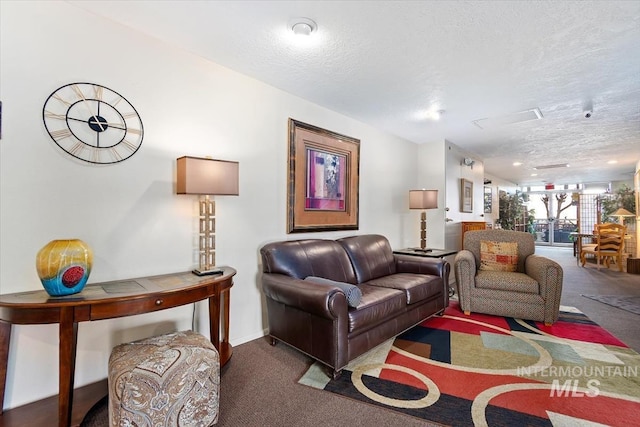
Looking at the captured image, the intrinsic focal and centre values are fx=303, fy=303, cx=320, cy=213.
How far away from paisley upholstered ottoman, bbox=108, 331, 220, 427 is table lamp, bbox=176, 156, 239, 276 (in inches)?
26.1

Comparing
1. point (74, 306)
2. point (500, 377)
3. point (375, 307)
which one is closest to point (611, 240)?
point (500, 377)

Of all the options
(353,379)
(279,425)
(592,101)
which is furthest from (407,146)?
(279,425)

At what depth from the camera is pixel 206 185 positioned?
7.07 feet

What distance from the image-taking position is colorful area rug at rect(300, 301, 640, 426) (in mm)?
1775

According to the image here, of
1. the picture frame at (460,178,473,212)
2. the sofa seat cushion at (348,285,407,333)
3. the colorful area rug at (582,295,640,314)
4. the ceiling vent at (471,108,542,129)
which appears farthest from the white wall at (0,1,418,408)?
the colorful area rug at (582,295,640,314)

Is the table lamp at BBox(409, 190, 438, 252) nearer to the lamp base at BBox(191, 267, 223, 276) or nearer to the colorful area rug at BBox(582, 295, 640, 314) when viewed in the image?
Result: the colorful area rug at BBox(582, 295, 640, 314)

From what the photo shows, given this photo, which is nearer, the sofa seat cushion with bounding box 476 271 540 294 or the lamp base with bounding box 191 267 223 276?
the lamp base with bounding box 191 267 223 276

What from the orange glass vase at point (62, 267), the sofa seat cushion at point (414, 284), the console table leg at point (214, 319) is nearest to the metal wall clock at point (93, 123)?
the orange glass vase at point (62, 267)

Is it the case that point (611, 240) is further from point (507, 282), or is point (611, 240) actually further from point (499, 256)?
point (507, 282)

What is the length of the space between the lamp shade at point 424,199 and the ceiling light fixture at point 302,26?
2.81 metres

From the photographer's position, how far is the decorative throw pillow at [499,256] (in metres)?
3.75

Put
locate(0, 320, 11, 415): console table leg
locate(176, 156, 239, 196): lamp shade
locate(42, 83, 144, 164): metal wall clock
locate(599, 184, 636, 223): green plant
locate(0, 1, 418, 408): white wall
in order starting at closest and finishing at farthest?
locate(0, 320, 11, 415): console table leg, locate(0, 1, 418, 408): white wall, locate(42, 83, 144, 164): metal wall clock, locate(176, 156, 239, 196): lamp shade, locate(599, 184, 636, 223): green plant

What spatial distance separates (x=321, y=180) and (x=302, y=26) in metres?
1.75

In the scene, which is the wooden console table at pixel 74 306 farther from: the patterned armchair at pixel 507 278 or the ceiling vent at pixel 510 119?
the ceiling vent at pixel 510 119
